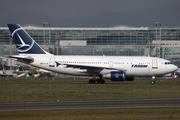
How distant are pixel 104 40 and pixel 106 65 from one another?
97.1 metres

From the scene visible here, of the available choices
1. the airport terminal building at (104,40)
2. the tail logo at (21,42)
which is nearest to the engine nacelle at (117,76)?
the tail logo at (21,42)

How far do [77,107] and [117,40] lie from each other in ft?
431

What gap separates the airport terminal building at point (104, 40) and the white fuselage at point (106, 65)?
79277 mm

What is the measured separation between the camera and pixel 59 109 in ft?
101

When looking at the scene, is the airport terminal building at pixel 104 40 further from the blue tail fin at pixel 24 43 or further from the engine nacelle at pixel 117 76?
the engine nacelle at pixel 117 76

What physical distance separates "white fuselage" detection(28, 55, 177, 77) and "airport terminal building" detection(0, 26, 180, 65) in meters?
79.3

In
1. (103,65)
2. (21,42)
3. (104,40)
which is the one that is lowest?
(103,65)

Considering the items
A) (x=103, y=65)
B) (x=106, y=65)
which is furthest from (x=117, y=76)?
(x=103, y=65)

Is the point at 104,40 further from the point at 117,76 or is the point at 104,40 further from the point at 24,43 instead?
the point at 117,76

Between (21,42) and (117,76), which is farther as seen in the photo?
(21,42)

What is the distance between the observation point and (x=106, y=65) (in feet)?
220

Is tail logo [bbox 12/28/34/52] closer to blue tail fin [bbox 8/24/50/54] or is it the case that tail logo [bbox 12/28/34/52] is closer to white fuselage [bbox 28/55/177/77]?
blue tail fin [bbox 8/24/50/54]

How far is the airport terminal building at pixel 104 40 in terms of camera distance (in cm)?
15125

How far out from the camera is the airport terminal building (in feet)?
496
